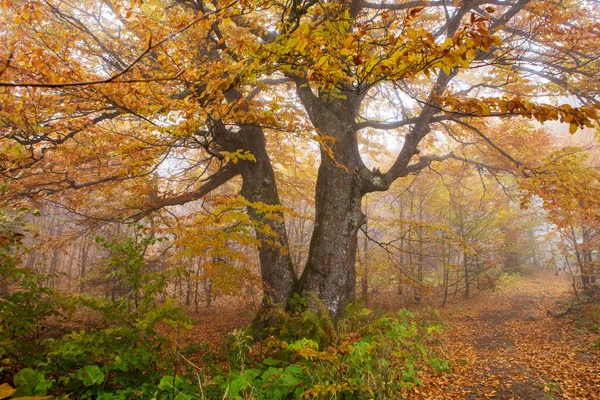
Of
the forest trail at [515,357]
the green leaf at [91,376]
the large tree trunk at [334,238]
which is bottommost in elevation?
the forest trail at [515,357]

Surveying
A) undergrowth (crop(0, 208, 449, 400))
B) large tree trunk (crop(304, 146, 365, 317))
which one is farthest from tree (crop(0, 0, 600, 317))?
undergrowth (crop(0, 208, 449, 400))

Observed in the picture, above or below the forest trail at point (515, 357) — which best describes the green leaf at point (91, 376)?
above

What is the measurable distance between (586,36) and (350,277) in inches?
253

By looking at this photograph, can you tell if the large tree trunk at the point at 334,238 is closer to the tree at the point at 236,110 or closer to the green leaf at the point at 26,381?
the tree at the point at 236,110

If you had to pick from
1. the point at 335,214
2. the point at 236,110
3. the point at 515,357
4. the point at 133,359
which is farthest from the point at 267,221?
the point at 515,357

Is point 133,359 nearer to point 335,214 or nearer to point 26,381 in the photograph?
point 26,381

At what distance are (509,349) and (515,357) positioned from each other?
27.8 inches

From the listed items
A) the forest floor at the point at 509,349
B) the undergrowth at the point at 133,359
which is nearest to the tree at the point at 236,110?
the undergrowth at the point at 133,359

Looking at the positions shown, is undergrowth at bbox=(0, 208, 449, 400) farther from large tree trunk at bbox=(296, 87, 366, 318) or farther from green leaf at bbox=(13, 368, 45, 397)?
large tree trunk at bbox=(296, 87, 366, 318)

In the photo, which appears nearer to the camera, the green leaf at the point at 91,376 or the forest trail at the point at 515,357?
the green leaf at the point at 91,376

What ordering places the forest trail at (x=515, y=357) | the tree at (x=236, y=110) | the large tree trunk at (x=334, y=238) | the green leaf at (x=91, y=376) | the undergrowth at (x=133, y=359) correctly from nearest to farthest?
the green leaf at (x=91, y=376) → the undergrowth at (x=133, y=359) → the tree at (x=236, y=110) → the forest trail at (x=515, y=357) → the large tree trunk at (x=334, y=238)

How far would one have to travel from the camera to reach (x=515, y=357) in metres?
6.39

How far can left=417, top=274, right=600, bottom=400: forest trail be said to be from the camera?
4.62 metres

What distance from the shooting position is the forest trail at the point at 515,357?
15.2 ft
